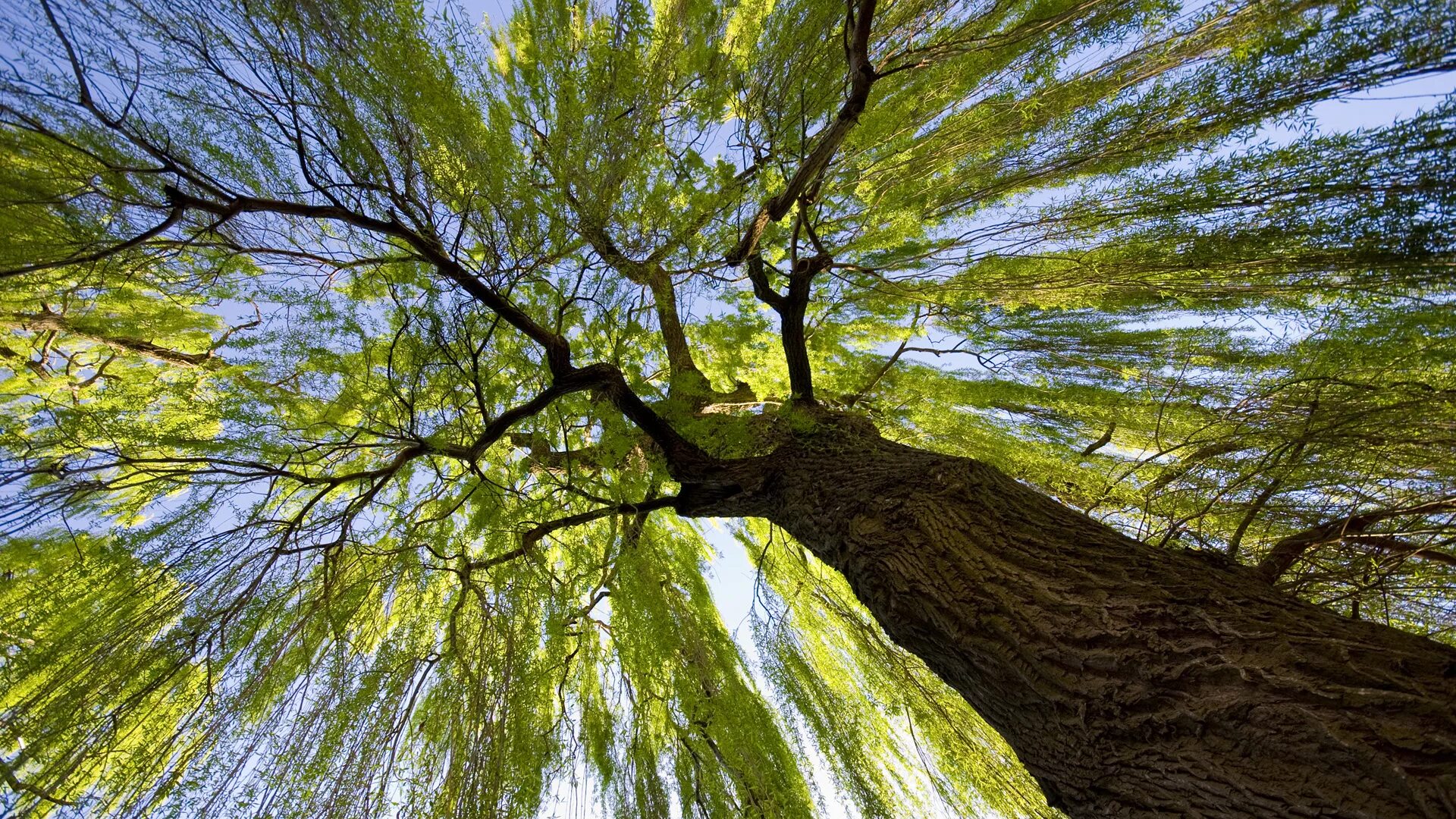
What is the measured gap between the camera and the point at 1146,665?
1.08 m

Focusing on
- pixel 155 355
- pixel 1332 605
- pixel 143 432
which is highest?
pixel 155 355

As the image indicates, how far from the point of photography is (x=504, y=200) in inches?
86.0

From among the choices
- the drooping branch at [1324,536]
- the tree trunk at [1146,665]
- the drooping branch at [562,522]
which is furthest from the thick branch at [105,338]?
the drooping branch at [1324,536]

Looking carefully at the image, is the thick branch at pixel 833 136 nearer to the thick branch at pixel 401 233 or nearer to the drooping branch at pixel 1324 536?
the thick branch at pixel 401 233

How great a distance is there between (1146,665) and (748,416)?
79.1 inches

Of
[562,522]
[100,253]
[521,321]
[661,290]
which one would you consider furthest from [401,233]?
[562,522]

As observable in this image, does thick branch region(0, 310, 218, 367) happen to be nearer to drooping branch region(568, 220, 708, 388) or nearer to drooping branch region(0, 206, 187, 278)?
drooping branch region(0, 206, 187, 278)

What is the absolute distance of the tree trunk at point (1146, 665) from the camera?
822 millimetres

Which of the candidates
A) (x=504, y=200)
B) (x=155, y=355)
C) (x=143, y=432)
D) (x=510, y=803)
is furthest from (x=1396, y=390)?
(x=155, y=355)

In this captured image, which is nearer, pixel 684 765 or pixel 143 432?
pixel 143 432

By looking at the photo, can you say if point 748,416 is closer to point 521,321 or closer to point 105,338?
point 521,321

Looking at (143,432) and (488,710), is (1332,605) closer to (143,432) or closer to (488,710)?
(488,710)

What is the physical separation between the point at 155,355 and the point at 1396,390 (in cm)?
547

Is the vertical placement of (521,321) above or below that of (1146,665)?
above
